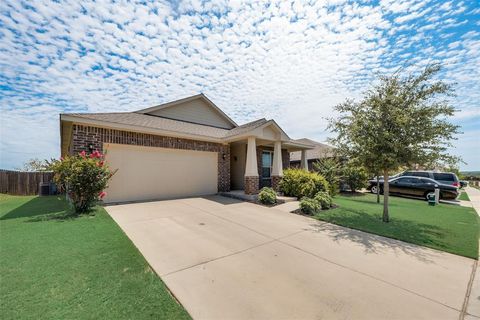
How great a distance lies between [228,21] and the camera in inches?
276

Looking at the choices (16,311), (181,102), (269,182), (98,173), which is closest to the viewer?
(16,311)

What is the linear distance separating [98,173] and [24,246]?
308 cm

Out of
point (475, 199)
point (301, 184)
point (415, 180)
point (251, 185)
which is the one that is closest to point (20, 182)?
point (251, 185)

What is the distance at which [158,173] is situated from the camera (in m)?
9.55

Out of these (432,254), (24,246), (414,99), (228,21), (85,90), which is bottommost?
(432,254)

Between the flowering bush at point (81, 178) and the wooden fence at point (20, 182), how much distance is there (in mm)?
10542

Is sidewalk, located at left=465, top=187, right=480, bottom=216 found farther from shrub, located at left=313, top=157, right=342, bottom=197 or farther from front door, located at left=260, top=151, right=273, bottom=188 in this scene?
Result: front door, located at left=260, top=151, right=273, bottom=188

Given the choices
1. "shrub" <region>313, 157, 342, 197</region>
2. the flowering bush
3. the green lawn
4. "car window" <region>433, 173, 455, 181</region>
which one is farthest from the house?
"car window" <region>433, 173, 455, 181</region>

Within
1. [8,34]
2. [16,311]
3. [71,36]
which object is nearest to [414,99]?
[16,311]

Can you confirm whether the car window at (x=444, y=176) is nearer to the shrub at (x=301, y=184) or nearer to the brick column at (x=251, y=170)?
the shrub at (x=301, y=184)

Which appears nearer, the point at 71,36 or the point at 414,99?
the point at 414,99

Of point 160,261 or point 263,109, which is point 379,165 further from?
point 263,109

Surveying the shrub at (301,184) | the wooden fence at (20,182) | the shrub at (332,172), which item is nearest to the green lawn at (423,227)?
the shrub at (301,184)

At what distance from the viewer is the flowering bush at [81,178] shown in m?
6.39
